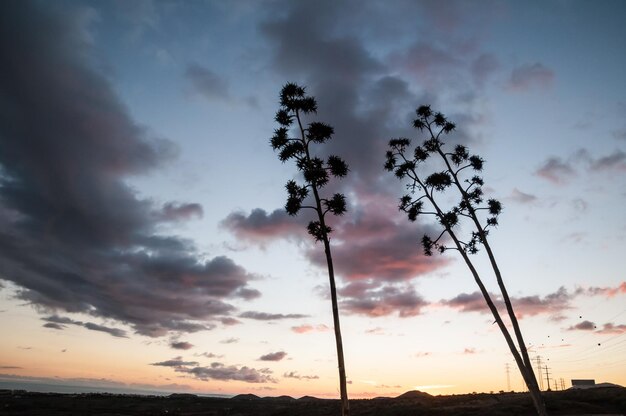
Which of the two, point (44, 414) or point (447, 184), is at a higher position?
point (447, 184)

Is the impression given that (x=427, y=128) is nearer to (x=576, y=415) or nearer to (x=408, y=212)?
(x=408, y=212)

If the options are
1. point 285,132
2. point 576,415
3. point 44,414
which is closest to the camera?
point 285,132

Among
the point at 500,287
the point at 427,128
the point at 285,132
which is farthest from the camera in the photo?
the point at 427,128

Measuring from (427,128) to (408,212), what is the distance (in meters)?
6.35

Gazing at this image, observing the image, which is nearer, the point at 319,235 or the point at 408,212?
the point at 319,235

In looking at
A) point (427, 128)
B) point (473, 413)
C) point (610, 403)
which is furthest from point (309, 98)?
point (610, 403)

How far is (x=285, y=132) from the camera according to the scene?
2089 centimetres

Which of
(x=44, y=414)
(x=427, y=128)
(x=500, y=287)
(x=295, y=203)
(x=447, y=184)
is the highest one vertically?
(x=427, y=128)

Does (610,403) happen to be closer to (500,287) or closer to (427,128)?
(500,287)

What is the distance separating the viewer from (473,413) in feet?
146

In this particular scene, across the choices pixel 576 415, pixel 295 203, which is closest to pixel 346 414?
pixel 295 203

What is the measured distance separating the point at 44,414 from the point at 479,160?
105350mm

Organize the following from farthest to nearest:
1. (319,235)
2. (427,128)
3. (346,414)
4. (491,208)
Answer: (427,128) < (491,208) < (319,235) < (346,414)

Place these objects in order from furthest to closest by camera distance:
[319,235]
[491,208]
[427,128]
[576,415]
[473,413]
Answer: [473,413], [576,415], [427,128], [491,208], [319,235]
